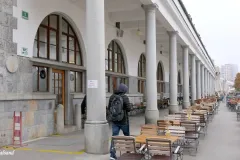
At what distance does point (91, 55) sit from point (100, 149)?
2.56 metres

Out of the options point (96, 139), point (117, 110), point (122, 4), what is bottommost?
point (96, 139)

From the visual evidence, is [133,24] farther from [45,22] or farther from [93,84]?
[93,84]

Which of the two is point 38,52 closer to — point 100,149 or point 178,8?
point 100,149

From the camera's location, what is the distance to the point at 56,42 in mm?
13016

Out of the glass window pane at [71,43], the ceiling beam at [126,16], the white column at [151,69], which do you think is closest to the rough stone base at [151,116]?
the white column at [151,69]

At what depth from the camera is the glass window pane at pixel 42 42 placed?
469 inches

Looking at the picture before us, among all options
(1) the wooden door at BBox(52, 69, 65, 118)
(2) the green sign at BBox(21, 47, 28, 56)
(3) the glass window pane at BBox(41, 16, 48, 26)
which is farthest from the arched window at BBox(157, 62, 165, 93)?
(2) the green sign at BBox(21, 47, 28, 56)

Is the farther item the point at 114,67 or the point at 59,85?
the point at 114,67

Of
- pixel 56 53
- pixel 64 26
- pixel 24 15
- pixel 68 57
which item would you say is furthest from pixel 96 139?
pixel 64 26

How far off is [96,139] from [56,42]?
644 cm

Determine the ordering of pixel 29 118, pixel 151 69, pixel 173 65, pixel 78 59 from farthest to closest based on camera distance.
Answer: pixel 173 65 → pixel 78 59 → pixel 151 69 → pixel 29 118

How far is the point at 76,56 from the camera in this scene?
14.8 metres

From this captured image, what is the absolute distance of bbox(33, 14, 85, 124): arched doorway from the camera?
11.7m

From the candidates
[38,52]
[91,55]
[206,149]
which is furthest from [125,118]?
[38,52]
